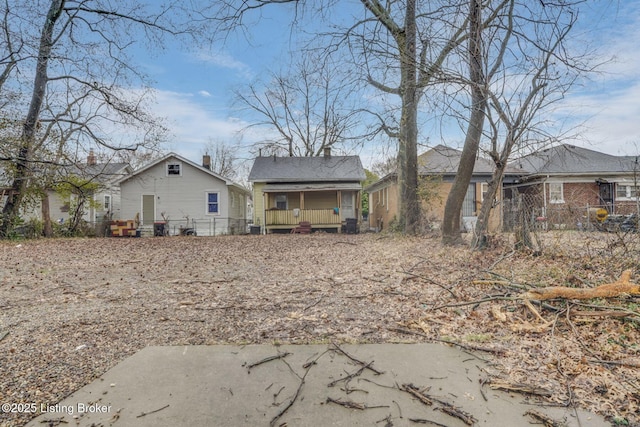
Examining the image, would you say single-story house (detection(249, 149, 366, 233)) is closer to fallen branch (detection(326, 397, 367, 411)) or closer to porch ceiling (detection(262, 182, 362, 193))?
porch ceiling (detection(262, 182, 362, 193))

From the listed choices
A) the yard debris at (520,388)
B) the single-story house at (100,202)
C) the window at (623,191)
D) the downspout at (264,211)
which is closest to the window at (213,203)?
the downspout at (264,211)

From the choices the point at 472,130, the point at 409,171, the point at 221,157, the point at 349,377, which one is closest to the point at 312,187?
the point at 409,171

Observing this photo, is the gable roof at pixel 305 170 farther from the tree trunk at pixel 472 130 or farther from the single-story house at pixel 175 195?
the tree trunk at pixel 472 130

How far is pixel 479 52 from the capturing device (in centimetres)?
656

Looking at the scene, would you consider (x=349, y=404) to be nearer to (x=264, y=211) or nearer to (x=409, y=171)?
(x=409, y=171)

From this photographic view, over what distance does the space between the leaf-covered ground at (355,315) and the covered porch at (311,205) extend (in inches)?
451

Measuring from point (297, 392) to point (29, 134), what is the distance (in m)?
16.7

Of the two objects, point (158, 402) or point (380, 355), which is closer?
point (158, 402)

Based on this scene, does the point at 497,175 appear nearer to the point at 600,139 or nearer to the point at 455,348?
the point at 600,139

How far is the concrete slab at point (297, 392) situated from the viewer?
208 cm

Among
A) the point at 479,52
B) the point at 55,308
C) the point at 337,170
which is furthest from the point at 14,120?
the point at 479,52

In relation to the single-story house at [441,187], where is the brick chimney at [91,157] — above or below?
above

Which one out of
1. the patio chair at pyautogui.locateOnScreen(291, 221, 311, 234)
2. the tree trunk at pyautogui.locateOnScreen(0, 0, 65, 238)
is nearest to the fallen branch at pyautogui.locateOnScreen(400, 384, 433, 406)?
the patio chair at pyautogui.locateOnScreen(291, 221, 311, 234)

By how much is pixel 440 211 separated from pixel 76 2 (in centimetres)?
1823
